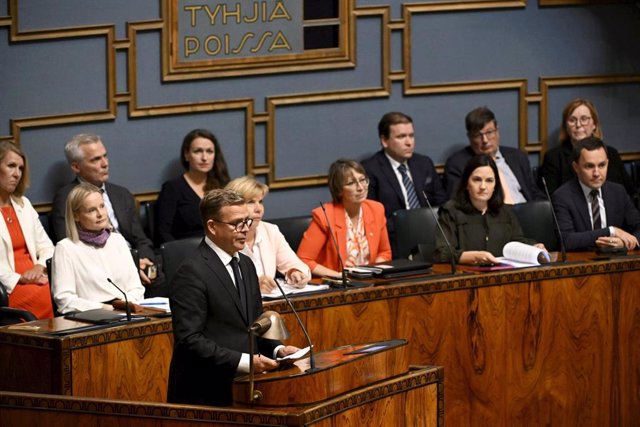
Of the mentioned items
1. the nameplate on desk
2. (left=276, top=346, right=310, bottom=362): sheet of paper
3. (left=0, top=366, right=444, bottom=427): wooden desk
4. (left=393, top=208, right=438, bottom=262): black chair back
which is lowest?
(left=0, top=366, right=444, bottom=427): wooden desk

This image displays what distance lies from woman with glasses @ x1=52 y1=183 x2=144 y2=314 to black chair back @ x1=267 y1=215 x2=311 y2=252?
4.06 ft

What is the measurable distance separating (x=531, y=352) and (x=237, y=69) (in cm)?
242

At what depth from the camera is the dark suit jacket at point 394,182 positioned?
7.07 m

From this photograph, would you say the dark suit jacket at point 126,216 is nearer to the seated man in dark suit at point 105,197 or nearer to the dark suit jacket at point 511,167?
the seated man in dark suit at point 105,197

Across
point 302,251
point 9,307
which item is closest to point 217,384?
point 9,307

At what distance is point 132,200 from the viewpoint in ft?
21.8

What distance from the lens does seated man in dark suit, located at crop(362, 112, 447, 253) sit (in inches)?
279

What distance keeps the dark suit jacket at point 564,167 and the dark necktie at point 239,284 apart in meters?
3.86

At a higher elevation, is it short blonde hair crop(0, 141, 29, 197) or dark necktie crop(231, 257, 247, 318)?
short blonde hair crop(0, 141, 29, 197)

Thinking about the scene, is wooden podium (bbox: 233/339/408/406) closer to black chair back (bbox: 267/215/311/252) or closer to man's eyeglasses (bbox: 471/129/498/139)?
black chair back (bbox: 267/215/311/252)

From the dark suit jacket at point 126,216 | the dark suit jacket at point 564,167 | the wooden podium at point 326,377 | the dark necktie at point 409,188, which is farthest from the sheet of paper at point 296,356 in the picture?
the dark suit jacket at point 564,167

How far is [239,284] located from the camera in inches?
159

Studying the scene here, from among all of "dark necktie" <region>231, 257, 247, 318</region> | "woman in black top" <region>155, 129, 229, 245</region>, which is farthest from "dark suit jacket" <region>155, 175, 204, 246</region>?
"dark necktie" <region>231, 257, 247, 318</region>

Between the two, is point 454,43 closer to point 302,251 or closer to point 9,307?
point 302,251
